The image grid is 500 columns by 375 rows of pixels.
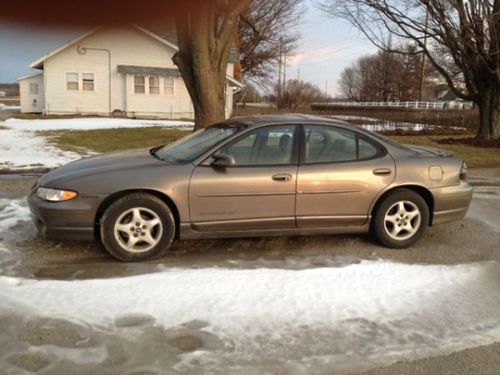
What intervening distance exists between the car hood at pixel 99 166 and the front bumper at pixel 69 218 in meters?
0.25

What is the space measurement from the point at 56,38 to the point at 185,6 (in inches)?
17.6

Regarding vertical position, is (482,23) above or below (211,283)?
above

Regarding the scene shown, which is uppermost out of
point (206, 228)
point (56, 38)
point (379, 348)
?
point (56, 38)

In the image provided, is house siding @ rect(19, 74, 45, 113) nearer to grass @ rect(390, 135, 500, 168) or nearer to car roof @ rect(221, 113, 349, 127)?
grass @ rect(390, 135, 500, 168)

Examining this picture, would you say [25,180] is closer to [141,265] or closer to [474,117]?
[141,265]

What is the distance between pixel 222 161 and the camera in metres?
5.02

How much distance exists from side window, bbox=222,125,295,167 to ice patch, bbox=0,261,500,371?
1.19m

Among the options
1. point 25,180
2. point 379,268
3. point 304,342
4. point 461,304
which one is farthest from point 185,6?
point 25,180

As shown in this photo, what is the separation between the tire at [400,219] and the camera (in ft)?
18.0

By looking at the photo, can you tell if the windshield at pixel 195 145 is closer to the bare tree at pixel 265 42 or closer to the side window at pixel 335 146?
the side window at pixel 335 146

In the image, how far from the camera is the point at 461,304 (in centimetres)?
405

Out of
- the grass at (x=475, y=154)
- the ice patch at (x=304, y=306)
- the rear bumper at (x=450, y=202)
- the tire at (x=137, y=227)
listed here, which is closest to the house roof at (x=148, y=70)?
the grass at (x=475, y=154)

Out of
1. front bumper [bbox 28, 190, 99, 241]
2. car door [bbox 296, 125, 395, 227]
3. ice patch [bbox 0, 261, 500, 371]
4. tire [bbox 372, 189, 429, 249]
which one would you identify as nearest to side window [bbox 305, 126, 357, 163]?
car door [bbox 296, 125, 395, 227]

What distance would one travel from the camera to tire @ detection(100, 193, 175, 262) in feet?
15.7
